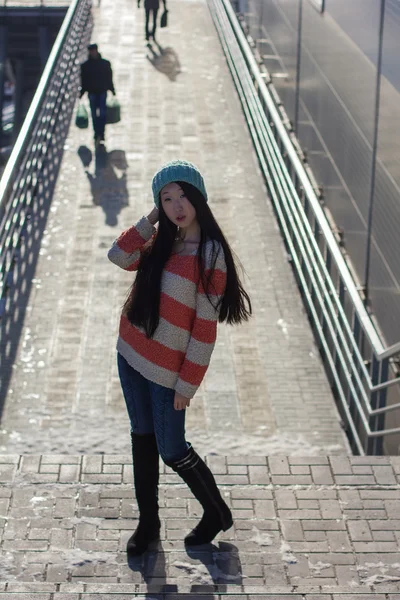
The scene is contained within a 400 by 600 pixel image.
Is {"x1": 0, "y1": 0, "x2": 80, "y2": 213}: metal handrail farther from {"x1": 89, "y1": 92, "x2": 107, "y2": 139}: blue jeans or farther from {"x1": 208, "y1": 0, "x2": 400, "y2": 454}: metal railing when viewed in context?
{"x1": 208, "y1": 0, "x2": 400, "y2": 454}: metal railing

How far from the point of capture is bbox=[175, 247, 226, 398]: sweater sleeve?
14.9 feet

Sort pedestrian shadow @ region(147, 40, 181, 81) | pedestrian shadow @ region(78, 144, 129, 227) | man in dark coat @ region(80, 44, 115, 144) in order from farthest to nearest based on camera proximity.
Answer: pedestrian shadow @ region(147, 40, 181, 81) < man in dark coat @ region(80, 44, 115, 144) < pedestrian shadow @ region(78, 144, 129, 227)

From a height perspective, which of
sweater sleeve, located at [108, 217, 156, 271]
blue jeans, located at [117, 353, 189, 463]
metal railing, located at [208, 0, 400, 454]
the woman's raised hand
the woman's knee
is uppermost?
the woman's raised hand

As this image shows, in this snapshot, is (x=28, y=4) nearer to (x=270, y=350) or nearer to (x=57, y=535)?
(x=270, y=350)

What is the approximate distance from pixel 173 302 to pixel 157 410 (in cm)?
46

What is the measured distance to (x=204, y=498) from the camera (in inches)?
195

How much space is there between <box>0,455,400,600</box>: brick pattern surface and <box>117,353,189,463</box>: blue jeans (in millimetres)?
516

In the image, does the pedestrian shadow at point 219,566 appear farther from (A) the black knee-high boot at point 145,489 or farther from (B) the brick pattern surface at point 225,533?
(A) the black knee-high boot at point 145,489

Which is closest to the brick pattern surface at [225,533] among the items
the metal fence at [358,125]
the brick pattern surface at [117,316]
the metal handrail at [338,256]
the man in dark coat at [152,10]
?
the brick pattern surface at [117,316]

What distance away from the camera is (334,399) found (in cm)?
830

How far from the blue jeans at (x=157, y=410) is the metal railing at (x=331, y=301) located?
5.89ft

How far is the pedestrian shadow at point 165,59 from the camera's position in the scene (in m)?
15.8

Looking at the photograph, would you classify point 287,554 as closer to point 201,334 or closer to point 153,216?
point 201,334

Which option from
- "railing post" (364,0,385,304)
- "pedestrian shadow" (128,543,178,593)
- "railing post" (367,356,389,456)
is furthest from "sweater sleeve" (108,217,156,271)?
"railing post" (364,0,385,304)
